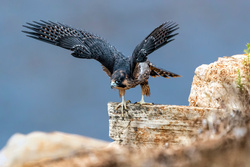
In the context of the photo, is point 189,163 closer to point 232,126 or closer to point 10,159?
point 232,126

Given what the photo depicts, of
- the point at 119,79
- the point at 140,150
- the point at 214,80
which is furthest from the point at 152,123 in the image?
the point at 140,150

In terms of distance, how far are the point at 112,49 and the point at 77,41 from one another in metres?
0.73

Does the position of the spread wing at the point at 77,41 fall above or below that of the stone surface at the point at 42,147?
above

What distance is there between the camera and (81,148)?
2447 mm

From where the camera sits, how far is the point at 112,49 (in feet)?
22.0

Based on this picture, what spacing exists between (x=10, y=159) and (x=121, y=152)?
35.8 inches

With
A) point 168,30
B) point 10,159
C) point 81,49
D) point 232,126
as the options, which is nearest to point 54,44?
point 81,49

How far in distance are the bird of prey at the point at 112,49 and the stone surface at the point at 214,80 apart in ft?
3.76

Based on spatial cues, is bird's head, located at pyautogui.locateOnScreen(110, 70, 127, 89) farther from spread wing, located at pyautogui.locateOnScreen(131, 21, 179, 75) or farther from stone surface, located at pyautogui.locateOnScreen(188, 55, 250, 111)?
stone surface, located at pyautogui.locateOnScreen(188, 55, 250, 111)

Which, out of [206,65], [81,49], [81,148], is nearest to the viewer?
[81,148]

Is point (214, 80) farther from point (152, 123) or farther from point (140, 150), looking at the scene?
point (140, 150)

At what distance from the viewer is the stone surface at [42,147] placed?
245cm

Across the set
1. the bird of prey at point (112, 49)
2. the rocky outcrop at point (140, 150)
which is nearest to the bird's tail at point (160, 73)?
the bird of prey at point (112, 49)

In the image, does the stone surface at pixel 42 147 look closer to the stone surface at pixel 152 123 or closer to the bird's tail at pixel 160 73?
the stone surface at pixel 152 123
